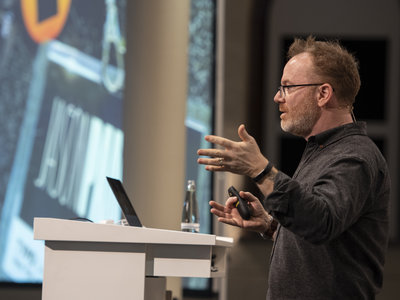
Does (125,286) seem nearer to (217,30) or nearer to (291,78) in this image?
(291,78)

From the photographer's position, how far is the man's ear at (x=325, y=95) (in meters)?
2.07

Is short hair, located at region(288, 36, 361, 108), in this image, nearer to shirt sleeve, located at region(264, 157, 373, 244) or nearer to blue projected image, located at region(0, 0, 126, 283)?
shirt sleeve, located at region(264, 157, 373, 244)

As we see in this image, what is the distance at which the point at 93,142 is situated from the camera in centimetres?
589

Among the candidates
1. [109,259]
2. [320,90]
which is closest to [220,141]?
[320,90]

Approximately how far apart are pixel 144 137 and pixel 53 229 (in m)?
2.29

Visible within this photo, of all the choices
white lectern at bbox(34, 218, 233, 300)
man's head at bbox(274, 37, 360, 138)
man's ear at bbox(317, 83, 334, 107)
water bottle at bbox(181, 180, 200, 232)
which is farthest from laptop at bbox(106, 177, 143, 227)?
water bottle at bbox(181, 180, 200, 232)

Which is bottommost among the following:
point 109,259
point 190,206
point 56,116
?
point 109,259

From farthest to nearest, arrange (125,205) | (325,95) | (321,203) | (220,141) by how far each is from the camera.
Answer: (125,205) → (325,95) → (220,141) → (321,203)

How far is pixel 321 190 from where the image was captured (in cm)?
177

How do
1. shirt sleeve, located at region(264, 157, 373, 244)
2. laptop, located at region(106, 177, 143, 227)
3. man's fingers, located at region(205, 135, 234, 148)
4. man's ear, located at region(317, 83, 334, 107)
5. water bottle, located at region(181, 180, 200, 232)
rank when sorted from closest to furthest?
shirt sleeve, located at region(264, 157, 373, 244)
man's fingers, located at region(205, 135, 234, 148)
man's ear, located at region(317, 83, 334, 107)
laptop, located at region(106, 177, 143, 227)
water bottle, located at region(181, 180, 200, 232)

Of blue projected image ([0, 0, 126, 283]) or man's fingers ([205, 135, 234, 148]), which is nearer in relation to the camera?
man's fingers ([205, 135, 234, 148])

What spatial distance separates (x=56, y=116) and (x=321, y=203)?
4521mm

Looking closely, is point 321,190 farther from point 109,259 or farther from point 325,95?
point 109,259

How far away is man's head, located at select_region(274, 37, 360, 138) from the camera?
2.09 meters
